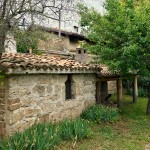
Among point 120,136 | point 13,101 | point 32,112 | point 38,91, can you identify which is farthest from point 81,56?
point 13,101

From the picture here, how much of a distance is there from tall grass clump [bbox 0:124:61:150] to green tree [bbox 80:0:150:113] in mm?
4294

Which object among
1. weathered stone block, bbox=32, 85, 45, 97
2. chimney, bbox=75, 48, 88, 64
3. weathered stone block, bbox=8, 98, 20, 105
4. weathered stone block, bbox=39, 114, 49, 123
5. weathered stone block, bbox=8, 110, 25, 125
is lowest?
weathered stone block, bbox=39, 114, 49, 123

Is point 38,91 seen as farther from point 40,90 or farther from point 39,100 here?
point 39,100

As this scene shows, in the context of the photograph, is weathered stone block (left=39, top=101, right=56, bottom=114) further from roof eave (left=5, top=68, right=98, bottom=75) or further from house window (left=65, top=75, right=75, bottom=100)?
house window (left=65, top=75, right=75, bottom=100)

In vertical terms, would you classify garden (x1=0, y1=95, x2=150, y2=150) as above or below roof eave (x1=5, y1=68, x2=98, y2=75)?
below

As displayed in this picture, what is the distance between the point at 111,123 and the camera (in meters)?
10.9

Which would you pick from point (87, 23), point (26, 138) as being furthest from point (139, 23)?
point (26, 138)

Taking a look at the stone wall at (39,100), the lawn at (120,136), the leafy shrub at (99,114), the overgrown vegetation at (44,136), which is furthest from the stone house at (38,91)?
the lawn at (120,136)

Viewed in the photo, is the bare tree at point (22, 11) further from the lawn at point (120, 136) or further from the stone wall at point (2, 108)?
the lawn at point (120, 136)

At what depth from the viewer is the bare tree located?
7629 millimetres

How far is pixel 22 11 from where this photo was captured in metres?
7.87

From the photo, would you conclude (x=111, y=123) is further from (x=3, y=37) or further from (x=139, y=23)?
(x=3, y=37)

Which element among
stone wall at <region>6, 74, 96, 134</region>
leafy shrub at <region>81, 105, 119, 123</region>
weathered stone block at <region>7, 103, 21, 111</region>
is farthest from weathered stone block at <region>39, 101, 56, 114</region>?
leafy shrub at <region>81, 105, 119, 123</region>

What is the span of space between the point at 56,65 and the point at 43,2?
1945mm
